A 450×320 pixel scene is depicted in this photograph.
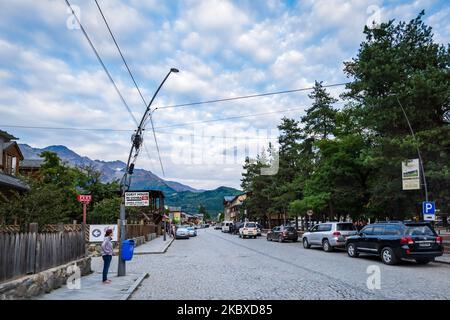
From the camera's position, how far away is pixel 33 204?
19516 millimetres

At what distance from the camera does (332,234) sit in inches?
981

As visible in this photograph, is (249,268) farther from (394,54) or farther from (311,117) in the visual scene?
(311,117)

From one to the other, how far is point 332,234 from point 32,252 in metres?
18.8

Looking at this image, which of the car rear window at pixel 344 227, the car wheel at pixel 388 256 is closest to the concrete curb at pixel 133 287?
the car wheel at pixel 388 256

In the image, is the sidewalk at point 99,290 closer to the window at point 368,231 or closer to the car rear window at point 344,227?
the window at point 368,231

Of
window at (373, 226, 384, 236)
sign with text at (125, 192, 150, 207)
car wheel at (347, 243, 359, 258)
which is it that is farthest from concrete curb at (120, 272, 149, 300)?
car wheel at (347, 243, 359, 258)

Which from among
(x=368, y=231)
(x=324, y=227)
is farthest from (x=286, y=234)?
(x=368, y=231)

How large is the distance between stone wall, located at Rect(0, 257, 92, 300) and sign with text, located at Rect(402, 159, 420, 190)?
1679 cm

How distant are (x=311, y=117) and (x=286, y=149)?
1059cm

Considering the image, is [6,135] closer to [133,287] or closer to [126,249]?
[126,249]

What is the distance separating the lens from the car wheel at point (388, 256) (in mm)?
16688

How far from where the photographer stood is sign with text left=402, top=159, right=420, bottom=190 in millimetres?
21188

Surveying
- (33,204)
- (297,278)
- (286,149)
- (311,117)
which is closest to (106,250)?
(297,278)

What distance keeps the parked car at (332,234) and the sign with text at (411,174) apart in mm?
4208
